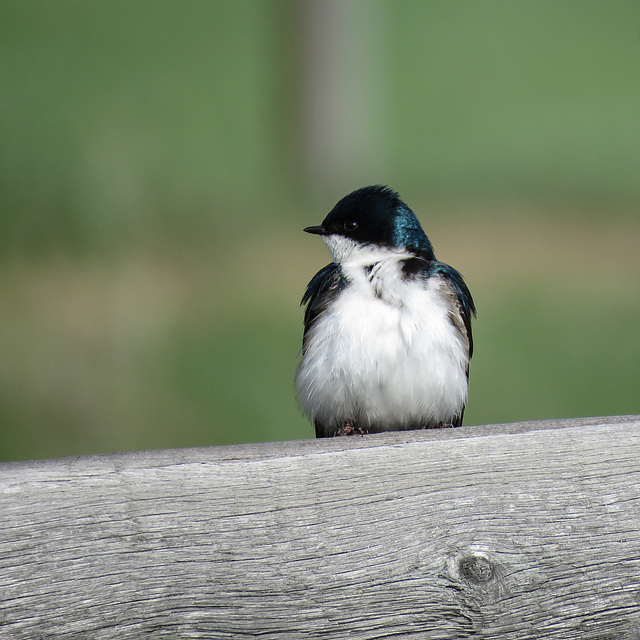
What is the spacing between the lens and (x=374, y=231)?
10.5 ft

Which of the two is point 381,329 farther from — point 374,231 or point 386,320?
point 374,231

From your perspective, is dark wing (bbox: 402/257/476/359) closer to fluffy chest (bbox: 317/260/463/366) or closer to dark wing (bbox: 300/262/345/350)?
fluffy chest (bbox: 317/260/463/366)

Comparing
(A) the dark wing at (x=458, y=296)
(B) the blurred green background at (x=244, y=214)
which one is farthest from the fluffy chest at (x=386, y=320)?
(B) the blurred green background at (x=244, y=214)

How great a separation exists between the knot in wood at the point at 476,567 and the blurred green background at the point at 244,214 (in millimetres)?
3661

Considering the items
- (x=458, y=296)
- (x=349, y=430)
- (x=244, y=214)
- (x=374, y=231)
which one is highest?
(x=374, y=231)

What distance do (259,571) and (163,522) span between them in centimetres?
19

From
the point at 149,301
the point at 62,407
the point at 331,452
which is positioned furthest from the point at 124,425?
the point at 331,452

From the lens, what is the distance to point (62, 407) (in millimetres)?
5363

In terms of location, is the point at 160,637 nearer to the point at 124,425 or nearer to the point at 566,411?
the point at 124,425

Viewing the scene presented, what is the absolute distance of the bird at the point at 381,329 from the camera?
115 inches

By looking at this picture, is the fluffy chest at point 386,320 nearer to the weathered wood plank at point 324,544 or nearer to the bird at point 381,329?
the bird at point 381,329

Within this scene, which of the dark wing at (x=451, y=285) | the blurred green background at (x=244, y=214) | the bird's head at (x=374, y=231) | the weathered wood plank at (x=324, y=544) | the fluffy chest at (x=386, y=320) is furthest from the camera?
the blurred green background at (x=244, y=214)

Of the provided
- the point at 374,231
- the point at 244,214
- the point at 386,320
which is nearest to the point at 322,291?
the point at 374,231

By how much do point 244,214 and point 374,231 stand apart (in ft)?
16.6
